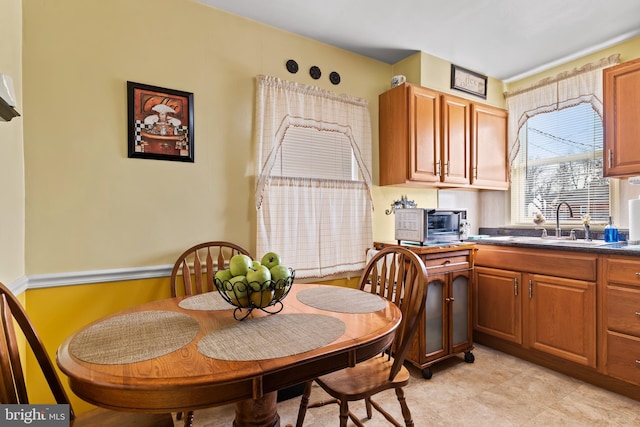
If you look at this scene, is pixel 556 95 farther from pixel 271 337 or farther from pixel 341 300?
pixel 271 337

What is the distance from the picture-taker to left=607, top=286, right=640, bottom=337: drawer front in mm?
1960

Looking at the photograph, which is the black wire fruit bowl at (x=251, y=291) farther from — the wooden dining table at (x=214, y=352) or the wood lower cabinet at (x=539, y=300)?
the wood lower cabinet at (x=539, y=300)

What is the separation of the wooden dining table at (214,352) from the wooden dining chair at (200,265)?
1.89 ft

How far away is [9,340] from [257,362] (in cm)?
82

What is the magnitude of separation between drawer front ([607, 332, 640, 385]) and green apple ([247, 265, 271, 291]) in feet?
7.61

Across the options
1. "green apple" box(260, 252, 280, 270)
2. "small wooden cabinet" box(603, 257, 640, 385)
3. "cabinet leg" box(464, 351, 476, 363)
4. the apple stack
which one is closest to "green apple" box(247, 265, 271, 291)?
the apple stack

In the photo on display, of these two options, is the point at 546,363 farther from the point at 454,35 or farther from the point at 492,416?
the point at 454,35

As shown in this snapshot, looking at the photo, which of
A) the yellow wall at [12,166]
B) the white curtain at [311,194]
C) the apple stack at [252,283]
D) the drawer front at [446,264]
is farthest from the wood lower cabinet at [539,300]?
the yellow wall at [12,166]

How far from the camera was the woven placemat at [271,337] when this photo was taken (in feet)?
2.89

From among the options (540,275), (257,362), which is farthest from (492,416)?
(257,362)

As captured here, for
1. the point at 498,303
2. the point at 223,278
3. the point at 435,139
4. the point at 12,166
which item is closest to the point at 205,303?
the point at 223,278

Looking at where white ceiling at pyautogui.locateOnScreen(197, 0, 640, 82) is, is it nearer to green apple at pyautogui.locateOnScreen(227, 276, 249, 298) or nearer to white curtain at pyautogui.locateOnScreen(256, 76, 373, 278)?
white curtain at pyautogui.locateOnScreen(256, 76, 373, 278)

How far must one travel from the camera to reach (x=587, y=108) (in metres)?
2.82

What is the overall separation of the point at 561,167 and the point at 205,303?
3.28m
